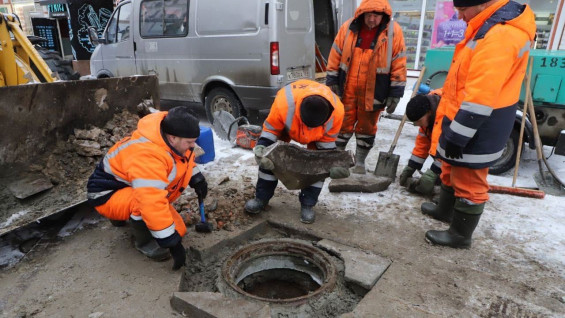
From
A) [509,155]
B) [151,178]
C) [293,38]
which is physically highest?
[293,38]

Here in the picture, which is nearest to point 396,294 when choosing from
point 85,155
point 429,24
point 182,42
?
point 85,155

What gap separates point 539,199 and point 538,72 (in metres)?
1.56

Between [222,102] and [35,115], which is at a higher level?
[35,115]

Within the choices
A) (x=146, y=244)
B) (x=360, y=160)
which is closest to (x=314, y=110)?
(x=146, y=244)

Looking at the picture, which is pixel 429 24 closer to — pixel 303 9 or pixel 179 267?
pixel 303 9

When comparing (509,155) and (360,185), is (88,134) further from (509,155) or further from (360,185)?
(509,155)

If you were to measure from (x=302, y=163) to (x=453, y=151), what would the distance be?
1216 mm

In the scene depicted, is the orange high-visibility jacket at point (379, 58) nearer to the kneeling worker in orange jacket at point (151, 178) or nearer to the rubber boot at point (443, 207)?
the rubber boot at point (443, 207)

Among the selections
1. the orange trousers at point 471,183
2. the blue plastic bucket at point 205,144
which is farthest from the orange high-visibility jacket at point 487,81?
the blue plastic bucket at point 205,144

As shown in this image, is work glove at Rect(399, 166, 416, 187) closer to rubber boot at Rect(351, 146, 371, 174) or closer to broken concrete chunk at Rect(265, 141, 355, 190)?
rubber boot at Rect(351, 146, 371, 174)

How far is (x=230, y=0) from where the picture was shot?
5.28m

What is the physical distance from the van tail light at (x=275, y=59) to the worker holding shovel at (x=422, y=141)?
2.39 metres

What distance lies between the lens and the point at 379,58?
3795 millimetres

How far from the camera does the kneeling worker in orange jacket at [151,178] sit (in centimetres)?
220
